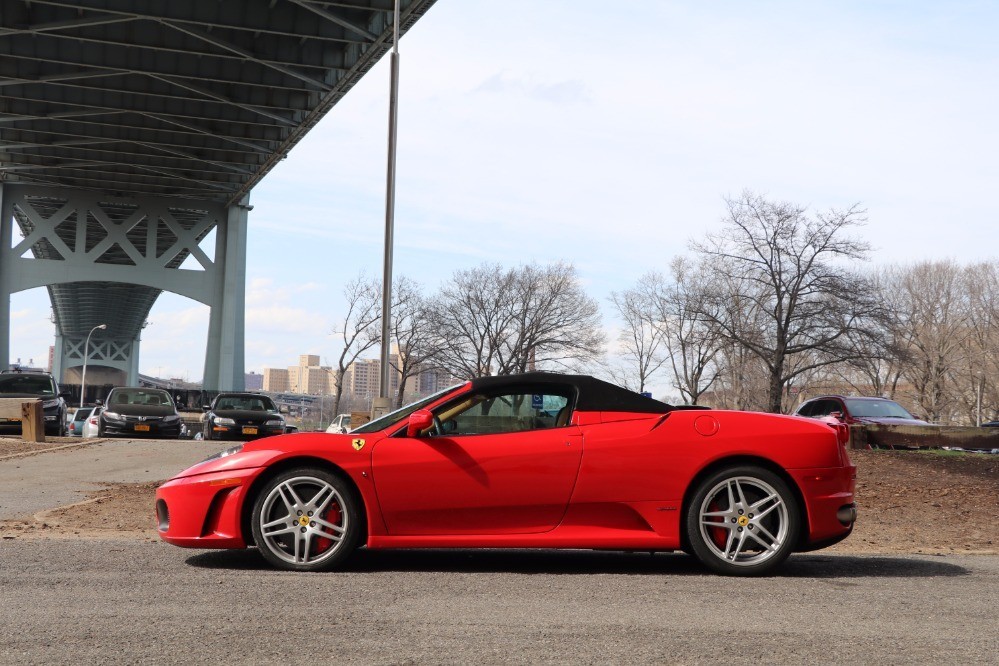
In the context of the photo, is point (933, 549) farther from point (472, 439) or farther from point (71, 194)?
point (71, 194)

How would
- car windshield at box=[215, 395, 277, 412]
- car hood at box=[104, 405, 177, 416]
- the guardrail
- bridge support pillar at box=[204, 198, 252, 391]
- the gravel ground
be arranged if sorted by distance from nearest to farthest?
the gravel ground
the guardrail
car hood at box=[104, 405, 177, 416]
car windshield at box=[215, 395, 277, 412]
bridge support pillar at box=[204, 198, 252, 391]

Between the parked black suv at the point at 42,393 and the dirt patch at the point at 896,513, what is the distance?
49.2ft

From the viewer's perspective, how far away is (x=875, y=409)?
935 inches

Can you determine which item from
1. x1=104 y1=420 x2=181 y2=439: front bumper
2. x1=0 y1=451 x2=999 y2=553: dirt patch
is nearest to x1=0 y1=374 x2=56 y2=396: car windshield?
x1=104 y1=420 x2=181 y2=439: front bumper

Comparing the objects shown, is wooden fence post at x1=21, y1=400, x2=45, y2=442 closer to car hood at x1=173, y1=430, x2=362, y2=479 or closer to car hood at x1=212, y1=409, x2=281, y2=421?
car hood at x1=212, y1=409, x2=281, y2=421

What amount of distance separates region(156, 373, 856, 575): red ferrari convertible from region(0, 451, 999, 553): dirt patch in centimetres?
187

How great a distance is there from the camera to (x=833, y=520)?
20.4ft

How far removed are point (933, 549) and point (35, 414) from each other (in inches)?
754

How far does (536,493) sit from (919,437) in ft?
50.6

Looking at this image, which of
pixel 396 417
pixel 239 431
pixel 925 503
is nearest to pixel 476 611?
pixel 396 417

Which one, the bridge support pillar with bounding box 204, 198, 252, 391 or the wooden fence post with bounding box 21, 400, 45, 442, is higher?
the bridge support pillar with bounding box 204, 198, 252, 391

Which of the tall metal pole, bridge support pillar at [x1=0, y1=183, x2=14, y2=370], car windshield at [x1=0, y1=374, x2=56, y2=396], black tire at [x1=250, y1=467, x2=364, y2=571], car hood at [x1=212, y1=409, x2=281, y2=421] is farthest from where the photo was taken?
bridge support pillar at [x1=0, y1=183, x2=14, y2=370]

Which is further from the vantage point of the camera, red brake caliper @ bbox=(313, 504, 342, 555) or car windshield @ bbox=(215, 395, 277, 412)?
car windshield @ bbox=(215, 395, 277, 412)

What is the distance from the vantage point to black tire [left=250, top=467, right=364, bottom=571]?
20.1 feet
